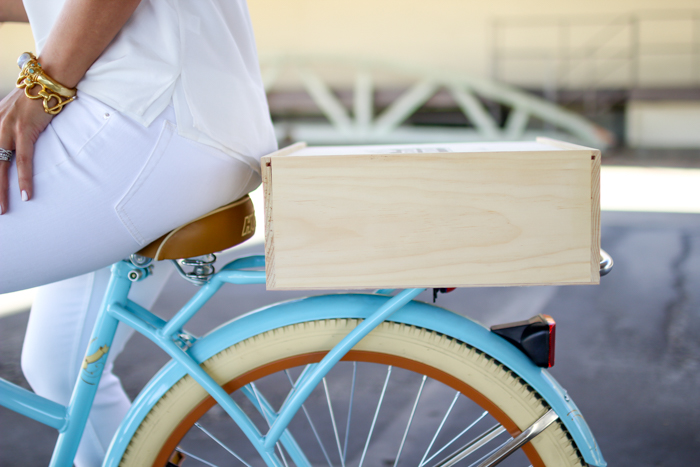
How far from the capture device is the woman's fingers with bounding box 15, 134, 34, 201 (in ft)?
1.94

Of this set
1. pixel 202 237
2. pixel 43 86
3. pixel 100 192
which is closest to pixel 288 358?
pixel 202 237

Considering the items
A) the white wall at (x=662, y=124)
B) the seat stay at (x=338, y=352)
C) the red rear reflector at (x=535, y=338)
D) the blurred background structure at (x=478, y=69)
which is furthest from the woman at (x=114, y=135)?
the white wall at (x=662, y=124)

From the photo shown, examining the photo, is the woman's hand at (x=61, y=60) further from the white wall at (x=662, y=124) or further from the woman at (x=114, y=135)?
the white wall at (x=662, y=124)

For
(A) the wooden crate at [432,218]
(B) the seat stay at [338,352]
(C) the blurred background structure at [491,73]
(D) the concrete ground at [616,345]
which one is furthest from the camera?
(C) the blurred background structure at [491,73]

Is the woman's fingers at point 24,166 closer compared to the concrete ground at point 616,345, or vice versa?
the woman's fingers at point 24,166

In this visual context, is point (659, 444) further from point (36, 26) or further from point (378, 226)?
point (36, 26)

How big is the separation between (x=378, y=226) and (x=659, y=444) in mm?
1226

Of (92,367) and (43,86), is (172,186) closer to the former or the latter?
(43,86)

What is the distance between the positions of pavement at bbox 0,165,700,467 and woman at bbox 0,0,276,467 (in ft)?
3.40

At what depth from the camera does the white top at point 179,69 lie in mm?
616

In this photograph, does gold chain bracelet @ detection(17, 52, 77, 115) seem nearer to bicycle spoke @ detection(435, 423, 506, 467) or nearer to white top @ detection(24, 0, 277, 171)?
white top @ detection(24, 0, 277, 171)

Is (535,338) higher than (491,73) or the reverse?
the reverse

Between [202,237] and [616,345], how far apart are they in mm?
1738

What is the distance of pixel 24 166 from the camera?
1.94ft
